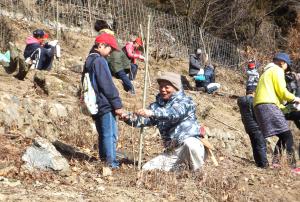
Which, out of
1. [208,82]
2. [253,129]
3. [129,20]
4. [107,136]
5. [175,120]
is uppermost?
[129,20]

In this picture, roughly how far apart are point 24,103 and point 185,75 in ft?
31.3

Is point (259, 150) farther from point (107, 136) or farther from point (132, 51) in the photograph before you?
point (132, 51)

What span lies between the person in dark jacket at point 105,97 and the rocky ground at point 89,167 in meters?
0.23

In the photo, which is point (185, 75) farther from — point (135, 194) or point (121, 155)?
point (135, 194)

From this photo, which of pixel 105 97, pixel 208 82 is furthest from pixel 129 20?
pixel 105 97

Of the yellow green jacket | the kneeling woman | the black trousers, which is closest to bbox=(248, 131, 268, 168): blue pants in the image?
the black trousers

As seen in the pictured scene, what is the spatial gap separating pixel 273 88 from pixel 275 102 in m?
0.17

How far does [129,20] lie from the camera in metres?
18.0

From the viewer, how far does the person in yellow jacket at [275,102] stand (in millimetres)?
6016

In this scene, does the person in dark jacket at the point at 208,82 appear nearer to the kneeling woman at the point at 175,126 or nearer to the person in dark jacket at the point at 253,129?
the person in dark jacket at the point at 253,129

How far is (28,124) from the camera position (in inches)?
250

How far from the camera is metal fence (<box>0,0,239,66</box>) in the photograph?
50.7 feet

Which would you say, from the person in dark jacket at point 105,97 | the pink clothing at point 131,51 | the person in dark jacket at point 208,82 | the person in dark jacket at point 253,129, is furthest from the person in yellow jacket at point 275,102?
the person in dark jacket at point 208,82

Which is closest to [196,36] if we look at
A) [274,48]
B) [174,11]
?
[174,11]
